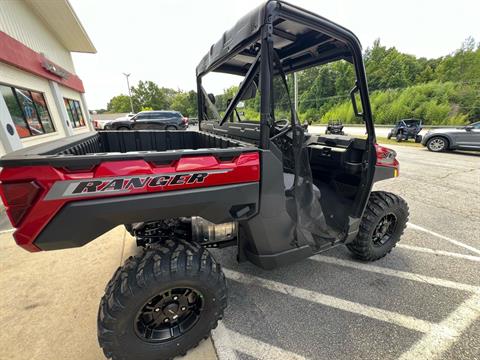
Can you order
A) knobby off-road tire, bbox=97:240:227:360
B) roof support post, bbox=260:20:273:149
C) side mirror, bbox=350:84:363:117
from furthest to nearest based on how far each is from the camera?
side mirror, bbox=350:84:363:117 < roof support post, bbox=260:20:273:149 < knobby off-road tire, bbox=97:240:227:360

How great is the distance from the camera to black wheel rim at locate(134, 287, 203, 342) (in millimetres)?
1547

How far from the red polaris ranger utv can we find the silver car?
10.5 meters

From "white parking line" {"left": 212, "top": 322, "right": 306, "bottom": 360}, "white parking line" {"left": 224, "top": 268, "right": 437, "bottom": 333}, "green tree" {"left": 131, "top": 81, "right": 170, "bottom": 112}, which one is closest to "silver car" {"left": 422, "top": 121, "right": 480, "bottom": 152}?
"white parking line" {"left": 224, "top": 268, "right": 437, "bottom": 333}

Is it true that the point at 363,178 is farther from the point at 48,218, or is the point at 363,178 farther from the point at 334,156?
the point at 48,218

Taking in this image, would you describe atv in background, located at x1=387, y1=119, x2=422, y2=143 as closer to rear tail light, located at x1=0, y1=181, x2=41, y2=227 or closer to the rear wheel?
the rear wheel

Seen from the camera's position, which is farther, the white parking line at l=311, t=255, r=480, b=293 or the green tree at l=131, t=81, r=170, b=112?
the green tree at l=131, t=81, r=170, b=112

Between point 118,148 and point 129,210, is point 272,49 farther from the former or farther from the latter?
point 118,148

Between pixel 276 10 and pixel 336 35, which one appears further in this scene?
pixel 336 35

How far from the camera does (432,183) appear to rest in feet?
18.5

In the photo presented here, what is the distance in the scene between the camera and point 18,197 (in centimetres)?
109

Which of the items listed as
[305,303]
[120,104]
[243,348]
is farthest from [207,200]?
[120,104]

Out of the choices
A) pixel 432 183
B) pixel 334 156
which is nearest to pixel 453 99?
pixel 432 183

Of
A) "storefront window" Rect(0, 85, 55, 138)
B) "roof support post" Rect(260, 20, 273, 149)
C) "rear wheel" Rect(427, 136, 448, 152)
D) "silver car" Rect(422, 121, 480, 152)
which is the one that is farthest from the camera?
"rear wheel" Rect(427, 136, 448, 152)

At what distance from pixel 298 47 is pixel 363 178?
1.57 metres
